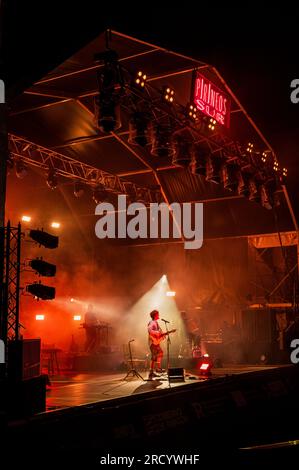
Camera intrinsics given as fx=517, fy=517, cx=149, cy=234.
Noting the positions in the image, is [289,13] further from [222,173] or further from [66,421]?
[66,421]

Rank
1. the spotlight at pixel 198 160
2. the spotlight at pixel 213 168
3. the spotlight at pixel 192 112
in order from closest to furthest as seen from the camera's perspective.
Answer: the spotlight at pixel 192 112 < the spotlight at pixel 198 160 < the spotlight at pixel 213 168

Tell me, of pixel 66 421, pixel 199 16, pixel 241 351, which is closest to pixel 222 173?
pixel 199 16

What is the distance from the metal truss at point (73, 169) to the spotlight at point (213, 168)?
3867 millimetres

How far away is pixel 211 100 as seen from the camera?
1284cm

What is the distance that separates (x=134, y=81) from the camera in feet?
33.4

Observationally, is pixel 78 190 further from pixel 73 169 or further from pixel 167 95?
pixel 167 95

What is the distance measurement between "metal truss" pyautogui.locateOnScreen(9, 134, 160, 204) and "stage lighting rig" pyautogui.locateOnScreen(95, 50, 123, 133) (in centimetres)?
454

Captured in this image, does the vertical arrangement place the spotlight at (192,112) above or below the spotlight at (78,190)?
above

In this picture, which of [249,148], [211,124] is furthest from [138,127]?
[249,148]

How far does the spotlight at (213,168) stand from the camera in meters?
13.0

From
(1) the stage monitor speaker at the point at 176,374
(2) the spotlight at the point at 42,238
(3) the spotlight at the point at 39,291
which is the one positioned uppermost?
(2) the spotlight at the point at 42,238

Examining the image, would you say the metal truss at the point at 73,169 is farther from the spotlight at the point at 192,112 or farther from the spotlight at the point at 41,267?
the spotlight at the point at 41,267

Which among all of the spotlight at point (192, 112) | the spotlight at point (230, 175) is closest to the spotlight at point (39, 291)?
the spotlight at point (192, 112)

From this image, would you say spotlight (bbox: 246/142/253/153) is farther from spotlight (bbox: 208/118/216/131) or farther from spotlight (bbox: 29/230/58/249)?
spotlight (bbox: 29/230/58/249)
